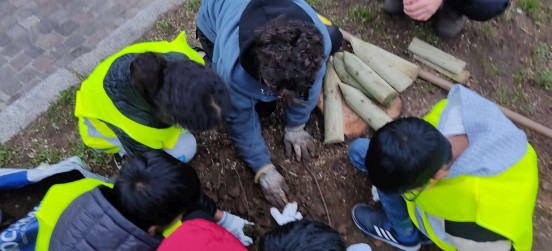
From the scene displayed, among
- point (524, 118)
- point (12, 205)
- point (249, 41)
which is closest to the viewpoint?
point (249, 41)

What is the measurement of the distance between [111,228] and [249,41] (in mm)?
976

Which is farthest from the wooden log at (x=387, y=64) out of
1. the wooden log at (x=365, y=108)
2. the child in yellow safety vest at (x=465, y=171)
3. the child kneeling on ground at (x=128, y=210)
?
the child kneeling on ground at (x=128, y=210)

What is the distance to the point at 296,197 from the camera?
291cm

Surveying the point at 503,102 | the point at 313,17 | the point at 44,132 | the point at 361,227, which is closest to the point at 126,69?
the point at 313,17

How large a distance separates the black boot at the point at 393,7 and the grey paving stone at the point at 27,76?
8.48ft

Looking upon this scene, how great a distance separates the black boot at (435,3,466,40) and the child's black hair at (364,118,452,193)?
1677 millimetres

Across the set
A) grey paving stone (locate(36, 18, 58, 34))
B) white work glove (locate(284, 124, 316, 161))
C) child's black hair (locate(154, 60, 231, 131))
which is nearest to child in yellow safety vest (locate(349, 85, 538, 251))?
child's black hair (locate(154, 60, 231, 131))

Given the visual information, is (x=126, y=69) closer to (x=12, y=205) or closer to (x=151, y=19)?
(x=12, y=205)

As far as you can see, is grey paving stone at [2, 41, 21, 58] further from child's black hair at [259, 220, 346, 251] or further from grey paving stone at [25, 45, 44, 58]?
child's black hair at [259, 220, 346, 251]

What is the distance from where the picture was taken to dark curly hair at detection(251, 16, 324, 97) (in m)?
2.06

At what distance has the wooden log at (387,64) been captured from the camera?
10.5ft

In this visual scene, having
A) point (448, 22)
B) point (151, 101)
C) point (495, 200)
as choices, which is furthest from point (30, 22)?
point (495, 200)

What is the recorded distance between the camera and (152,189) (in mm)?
1964

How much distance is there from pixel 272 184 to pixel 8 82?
82.5 inches
